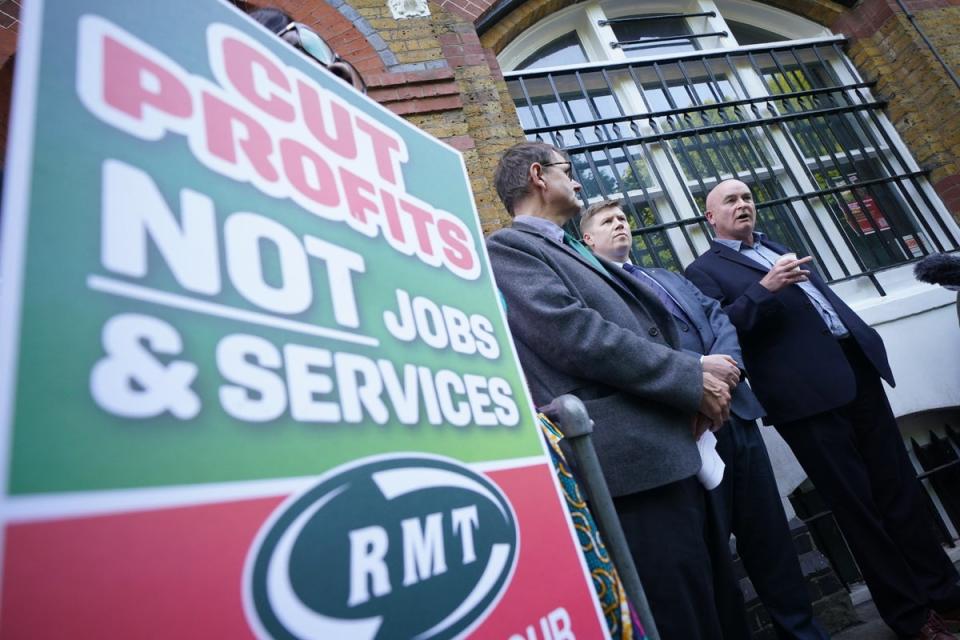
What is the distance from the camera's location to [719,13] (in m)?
4.36

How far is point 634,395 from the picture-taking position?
4.49 feet

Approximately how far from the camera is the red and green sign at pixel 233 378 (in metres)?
0.41

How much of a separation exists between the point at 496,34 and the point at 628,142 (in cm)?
113

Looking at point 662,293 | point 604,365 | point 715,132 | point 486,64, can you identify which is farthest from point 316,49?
point 715,132

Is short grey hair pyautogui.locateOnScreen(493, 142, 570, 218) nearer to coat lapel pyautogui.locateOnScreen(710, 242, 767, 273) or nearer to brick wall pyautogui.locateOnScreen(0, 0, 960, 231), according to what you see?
brick wall pyautogui.locateOnScreen(0, 0, 960, 231)

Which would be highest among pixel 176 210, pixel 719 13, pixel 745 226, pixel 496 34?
pixel 719 13

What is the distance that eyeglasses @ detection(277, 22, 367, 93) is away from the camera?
1055mm

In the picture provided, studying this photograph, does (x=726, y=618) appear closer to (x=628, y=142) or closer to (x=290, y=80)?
(x=290, y=80)

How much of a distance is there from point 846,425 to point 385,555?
213 centimetres

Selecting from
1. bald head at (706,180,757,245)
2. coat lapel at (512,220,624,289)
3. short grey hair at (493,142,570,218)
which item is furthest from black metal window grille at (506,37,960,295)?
coat lapel at (512,220,624,289)

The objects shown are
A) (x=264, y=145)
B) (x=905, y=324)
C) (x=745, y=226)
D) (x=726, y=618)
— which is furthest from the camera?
(x=905, y=324)

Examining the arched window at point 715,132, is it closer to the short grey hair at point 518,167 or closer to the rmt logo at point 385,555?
the short grey hair at point 518,167

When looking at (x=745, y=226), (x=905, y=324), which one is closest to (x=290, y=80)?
(x=745, y=226)

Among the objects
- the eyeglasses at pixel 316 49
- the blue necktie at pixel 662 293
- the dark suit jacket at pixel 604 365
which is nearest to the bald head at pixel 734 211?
the blue necktie at pixel 662 293
